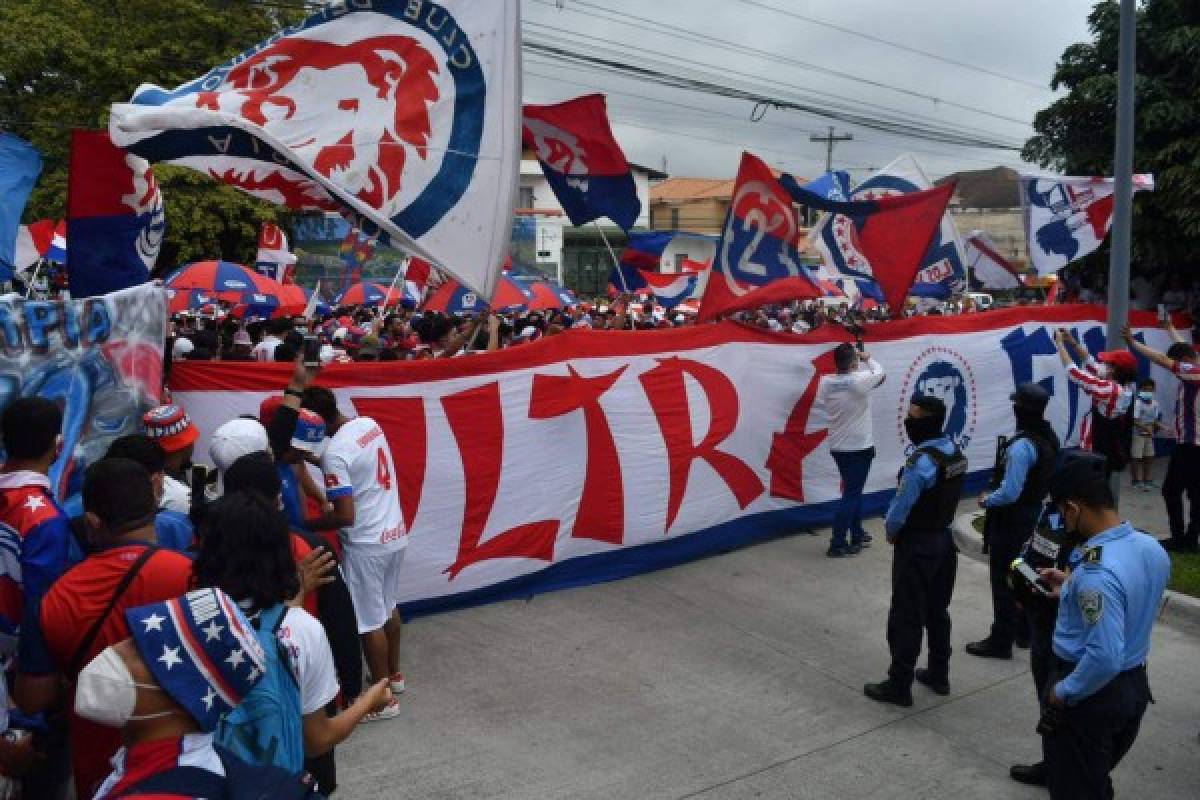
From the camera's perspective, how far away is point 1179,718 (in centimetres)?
511

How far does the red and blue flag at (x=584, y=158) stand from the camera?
778 cm

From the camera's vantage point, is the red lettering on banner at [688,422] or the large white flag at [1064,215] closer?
the red lettering on banner at [688,422]

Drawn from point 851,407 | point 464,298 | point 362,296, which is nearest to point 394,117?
point 851,407

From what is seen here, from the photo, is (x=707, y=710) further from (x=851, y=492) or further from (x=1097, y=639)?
(x=851, y=492)

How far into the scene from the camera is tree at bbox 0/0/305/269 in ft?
90.1

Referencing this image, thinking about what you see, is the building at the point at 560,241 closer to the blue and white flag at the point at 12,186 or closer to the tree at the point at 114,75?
the tree at the point at 114,75

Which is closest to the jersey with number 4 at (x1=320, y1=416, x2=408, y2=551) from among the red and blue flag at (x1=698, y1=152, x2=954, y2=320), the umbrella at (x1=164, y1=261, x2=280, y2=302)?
the red and blue flag at (x1=698, y1=152, x2=954, y2=320)

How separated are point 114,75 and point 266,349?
77.7 feet

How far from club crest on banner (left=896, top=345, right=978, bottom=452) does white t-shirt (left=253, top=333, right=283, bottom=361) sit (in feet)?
20.3

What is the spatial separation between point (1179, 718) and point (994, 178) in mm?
94744

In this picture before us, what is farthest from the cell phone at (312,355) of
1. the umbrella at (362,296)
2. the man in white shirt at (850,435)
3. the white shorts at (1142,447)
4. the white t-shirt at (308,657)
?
the umbrella at (362,296)

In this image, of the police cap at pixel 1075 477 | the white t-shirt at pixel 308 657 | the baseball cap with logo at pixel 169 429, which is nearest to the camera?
the white t-shirt at pixel 308 657

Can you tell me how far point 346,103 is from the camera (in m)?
5.25

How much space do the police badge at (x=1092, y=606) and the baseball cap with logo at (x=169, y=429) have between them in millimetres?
3623
